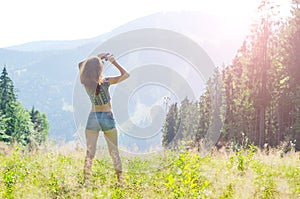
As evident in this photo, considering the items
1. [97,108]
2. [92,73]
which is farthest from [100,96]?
[92,73]

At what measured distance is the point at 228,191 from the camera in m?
5.53

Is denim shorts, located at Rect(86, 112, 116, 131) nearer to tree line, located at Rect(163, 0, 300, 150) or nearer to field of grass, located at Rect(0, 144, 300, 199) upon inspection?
field of grass, located at Rect(0, 144, 300, 199)

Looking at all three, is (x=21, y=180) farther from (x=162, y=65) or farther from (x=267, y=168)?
(x=162, y=65)

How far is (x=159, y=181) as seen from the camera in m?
6.70

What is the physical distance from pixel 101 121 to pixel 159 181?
1.37 metres

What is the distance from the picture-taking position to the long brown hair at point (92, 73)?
22.3 feet

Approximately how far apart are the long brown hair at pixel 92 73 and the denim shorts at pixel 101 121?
15.3 inches

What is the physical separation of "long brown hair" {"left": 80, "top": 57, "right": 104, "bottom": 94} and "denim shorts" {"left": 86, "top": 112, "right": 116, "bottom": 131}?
0.39m

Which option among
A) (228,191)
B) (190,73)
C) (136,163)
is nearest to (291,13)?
(190,73)

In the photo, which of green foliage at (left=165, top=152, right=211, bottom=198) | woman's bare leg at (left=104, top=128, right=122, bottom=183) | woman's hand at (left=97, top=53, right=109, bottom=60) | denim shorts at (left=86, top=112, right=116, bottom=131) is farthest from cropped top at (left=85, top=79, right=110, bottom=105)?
green foliage at (left=165, top=152, right=211, bottom=198)

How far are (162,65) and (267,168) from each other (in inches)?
182

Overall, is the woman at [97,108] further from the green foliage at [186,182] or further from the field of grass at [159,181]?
the green foliage at [186,182]

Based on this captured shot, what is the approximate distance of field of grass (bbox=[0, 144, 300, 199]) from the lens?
5.33 m

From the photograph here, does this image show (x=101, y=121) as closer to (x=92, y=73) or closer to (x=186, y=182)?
(x=92, y=73)
